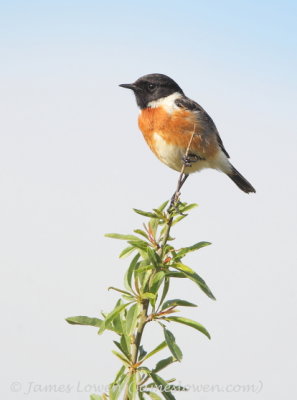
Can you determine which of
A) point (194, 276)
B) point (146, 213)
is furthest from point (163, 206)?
point (194, 276)

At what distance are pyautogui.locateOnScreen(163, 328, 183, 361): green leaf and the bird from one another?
3.95 m

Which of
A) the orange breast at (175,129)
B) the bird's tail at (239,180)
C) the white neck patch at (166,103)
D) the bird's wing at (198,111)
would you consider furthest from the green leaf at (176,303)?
the bird's tail at (239,180)

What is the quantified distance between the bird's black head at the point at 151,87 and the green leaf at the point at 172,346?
4.67 metres

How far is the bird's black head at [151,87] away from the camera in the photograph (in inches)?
263

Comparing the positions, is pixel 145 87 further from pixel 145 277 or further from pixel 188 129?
pixel 145 277

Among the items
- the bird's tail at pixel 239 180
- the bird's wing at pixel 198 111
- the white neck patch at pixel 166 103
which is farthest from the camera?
the bird's tail at pixel 239 180

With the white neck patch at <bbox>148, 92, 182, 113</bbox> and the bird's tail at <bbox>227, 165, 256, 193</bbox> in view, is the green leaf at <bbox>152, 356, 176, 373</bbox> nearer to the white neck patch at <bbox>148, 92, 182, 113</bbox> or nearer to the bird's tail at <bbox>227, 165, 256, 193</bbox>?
the white neck patch at <bbox>148, 92, 182, 113</bbox>

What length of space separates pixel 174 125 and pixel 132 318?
14.2 ft

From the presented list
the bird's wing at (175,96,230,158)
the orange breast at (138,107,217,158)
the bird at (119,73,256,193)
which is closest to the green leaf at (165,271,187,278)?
the bird at (119,73,256,193)

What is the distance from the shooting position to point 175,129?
629cm

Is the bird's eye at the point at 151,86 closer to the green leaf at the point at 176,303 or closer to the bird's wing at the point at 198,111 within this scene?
the bird's wing at the point at 198,111

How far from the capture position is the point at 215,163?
6.89 meters

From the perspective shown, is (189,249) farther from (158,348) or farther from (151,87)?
(151,87)

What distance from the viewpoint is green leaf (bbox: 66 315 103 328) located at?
2.29m
